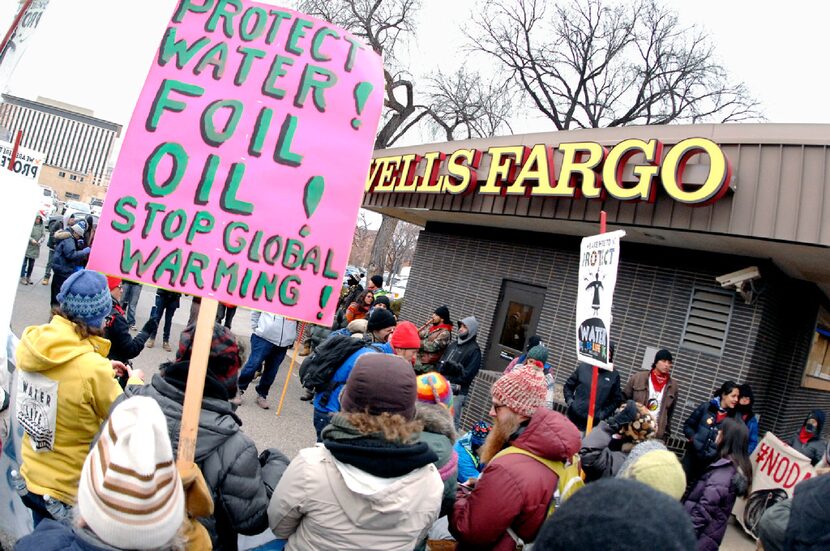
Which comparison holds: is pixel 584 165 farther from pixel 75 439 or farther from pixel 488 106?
pixel 488 106

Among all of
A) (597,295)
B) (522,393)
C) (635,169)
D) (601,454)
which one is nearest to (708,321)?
(635,169)

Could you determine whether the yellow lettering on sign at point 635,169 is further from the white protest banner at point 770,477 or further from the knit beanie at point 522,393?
the knit beanie at point 522,393

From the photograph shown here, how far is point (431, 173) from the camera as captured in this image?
926 cm

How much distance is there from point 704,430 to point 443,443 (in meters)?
4.18

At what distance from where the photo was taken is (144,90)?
2195 mm

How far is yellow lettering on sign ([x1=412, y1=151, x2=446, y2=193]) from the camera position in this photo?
916 cm

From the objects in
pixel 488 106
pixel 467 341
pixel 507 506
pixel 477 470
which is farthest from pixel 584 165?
pixel 488 106

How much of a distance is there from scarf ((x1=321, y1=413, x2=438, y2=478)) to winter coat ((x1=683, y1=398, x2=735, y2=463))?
15.2 feet

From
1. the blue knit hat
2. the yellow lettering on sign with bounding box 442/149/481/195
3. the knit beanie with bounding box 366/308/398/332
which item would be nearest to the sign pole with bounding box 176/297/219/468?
the blue knit hat

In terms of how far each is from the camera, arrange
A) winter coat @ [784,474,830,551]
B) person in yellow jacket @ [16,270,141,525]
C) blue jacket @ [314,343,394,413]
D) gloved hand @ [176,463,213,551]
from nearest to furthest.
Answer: winter coat @ [784,474,830,551]
gloved hand @ [176,463,213,551]
person in yellow jacket @ [16,270,141,525]
blue jacket @ [314,343,394,413]

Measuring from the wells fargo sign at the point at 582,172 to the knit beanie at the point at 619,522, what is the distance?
5644 millimetres

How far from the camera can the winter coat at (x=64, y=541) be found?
134 centimetres

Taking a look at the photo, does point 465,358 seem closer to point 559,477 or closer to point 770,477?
point 770,477

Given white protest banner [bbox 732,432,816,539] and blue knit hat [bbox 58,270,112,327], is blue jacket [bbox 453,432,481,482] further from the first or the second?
white protest banner [bbox 732,432,816,539]
